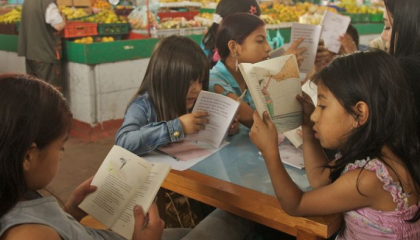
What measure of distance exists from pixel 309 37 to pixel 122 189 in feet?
5.49

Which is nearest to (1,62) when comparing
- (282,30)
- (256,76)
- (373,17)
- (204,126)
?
(282,30)

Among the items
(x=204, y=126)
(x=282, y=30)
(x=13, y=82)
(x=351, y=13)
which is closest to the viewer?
(x=13, y=82)

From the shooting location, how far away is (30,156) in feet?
3.17

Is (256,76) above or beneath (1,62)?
above

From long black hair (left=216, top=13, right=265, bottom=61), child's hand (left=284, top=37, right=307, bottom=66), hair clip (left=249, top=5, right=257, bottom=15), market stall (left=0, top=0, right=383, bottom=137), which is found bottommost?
market stall (left=0, top=0, right=383, bottom=137)

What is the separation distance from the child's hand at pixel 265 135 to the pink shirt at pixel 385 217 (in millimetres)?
237

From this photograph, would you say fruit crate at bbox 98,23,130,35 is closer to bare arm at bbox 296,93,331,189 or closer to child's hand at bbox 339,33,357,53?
child's hand at bbox 339,33,357,53

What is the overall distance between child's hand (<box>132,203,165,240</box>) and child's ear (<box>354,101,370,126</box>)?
2.18ft

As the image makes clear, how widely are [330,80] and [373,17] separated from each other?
6173 millimetres

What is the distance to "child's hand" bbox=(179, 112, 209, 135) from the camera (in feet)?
5.59

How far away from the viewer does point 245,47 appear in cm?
235

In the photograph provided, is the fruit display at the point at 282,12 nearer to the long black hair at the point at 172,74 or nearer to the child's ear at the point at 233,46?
the child's ear at the point at 233,46

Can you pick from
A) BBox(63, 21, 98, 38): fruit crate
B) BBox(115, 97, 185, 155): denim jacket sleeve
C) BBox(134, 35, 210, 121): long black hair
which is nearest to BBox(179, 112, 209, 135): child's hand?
BBox(115, 97, 185, 155): denim jacket sleeve

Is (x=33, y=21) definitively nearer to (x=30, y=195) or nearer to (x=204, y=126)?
(x=204, y=126)
